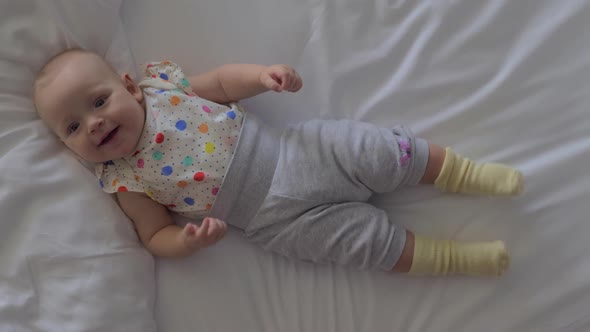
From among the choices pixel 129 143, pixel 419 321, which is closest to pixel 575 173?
pixel 419 321

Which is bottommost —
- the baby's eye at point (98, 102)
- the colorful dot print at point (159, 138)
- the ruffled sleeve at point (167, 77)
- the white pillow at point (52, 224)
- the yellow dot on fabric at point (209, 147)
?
the white pillow at point (52, 224)

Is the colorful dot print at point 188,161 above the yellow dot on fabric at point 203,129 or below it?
below

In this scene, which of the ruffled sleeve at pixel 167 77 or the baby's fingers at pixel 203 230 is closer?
the baby's fingers at pixel 203 230

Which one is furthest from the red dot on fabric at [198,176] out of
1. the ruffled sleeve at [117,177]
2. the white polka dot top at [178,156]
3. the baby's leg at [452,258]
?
the baby's leg at [452,258]

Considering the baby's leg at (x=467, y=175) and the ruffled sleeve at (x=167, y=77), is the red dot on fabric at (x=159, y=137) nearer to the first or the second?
the ruffled sleeve at (x=167, y=77)

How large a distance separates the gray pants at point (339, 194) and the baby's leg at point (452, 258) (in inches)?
1.1

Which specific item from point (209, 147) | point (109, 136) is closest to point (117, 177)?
point (109, 136)

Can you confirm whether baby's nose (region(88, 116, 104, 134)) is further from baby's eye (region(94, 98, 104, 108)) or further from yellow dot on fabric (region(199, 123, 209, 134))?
yellow dot on fabric (region(199, 123, 209, 134))

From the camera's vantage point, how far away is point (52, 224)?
903 millimetres

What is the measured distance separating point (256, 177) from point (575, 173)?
602 millimetres

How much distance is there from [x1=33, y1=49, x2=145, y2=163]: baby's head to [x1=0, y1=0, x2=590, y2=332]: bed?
0.05 meters

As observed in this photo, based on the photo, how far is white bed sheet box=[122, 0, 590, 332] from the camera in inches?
37.4

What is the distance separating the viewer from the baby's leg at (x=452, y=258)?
0.92 meters

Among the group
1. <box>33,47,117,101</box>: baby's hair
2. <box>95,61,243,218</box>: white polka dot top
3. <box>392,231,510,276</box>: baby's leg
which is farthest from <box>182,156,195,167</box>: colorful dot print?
<box>392,231,510,276</box>: baby's leg
